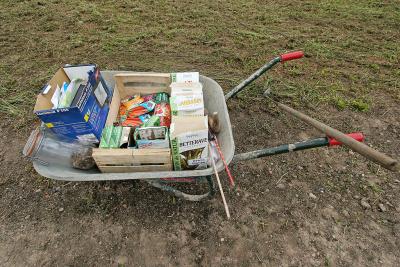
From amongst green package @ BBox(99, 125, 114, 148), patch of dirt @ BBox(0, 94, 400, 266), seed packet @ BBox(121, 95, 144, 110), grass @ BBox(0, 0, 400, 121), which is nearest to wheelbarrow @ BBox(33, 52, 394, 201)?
green package @ BBox(99, 125, 114, 148)

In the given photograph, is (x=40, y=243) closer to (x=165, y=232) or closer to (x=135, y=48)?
(x=165, y=232)

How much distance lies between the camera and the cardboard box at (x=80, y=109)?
5.81 ft

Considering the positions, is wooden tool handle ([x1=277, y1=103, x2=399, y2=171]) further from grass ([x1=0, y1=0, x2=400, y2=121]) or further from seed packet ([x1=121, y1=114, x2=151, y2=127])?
grass ([x1=0, y1=0, x2=400, y2=121])

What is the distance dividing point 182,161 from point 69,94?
3.10ft

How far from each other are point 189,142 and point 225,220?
0.85m

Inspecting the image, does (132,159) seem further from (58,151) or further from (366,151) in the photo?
(366,151)

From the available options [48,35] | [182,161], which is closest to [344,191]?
[182,161]

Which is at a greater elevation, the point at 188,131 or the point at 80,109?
the point at 80,109

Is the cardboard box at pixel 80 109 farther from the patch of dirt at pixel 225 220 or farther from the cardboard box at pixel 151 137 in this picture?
the patch of dirt at pixel 225 220

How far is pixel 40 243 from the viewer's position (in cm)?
217

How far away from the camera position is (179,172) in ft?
5.44

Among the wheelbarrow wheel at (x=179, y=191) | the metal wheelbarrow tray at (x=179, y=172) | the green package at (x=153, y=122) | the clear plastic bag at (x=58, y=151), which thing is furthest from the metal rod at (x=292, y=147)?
the clear plastic bag at (x=58, y=151)

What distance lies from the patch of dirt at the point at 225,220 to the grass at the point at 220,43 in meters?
0.94

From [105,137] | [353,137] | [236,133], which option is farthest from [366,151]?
[236,133]
